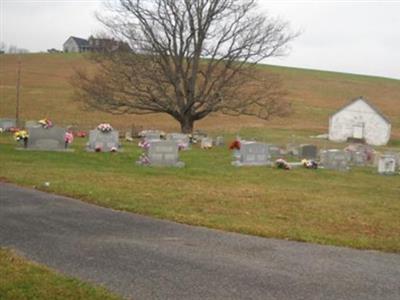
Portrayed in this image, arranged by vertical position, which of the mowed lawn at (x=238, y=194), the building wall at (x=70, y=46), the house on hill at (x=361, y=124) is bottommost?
the mowed lawn at (x=238, y=194)

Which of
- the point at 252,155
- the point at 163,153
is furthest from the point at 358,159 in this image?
the point at 163,153

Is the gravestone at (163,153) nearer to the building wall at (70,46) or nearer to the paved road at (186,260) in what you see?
the paved road at (186,260)

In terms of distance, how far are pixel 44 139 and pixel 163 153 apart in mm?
5235

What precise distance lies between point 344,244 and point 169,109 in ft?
91.1

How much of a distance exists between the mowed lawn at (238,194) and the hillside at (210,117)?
82.2 feet

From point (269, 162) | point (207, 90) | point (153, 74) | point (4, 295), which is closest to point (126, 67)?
point (153, 74)

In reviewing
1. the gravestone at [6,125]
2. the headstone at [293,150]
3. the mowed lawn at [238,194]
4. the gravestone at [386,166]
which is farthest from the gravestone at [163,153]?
the gravestone at [6,125]

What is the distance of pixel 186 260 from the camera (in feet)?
22.0

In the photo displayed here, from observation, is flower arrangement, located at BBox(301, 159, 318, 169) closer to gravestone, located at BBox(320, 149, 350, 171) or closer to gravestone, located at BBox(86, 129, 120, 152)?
gravestone, located at BBox(320, 149, 350, 171)

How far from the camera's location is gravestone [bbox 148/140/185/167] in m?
18.4

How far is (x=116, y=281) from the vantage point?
5.73 m

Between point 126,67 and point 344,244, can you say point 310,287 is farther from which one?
point 126,67

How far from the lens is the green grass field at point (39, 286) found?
509 centimetres

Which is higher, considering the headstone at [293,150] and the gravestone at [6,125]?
the gravestone at [6,125]
